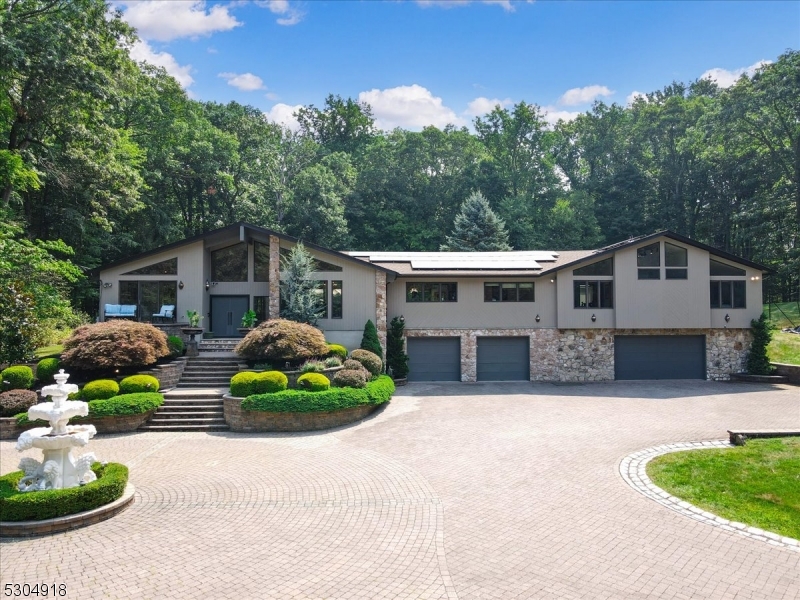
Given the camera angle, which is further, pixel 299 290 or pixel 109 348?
pixel 299 290

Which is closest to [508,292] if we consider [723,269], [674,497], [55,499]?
[723,269]

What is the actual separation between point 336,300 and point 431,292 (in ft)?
14.0

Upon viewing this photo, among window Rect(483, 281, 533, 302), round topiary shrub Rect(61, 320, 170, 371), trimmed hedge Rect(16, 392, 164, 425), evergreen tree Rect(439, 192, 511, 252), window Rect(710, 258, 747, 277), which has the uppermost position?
evergreen tree Rect(439, 192, 511, 252)

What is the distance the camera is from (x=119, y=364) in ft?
48.9

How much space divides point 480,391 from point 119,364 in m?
12.6

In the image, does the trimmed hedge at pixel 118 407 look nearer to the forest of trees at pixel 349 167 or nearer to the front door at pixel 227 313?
the front door at pixel 227 313

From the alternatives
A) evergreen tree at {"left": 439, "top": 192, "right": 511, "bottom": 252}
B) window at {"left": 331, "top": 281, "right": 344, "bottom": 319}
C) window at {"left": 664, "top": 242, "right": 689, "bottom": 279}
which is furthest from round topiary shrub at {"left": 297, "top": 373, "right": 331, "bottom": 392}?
evergreen tree at {"left": 439, "top": 192, "right": 511, "bottom": 252}

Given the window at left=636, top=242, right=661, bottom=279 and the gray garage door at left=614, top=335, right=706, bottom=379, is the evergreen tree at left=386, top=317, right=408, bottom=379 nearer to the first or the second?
the gray garage door at left=614, top=335, right=706, bottom=379

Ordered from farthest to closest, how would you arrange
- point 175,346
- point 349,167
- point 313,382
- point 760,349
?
point 349,167
point 760,349
point 175,346
point 313,382

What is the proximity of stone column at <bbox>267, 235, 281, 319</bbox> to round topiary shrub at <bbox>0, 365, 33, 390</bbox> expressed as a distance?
8149 mm

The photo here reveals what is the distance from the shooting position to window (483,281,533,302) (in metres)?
21.4

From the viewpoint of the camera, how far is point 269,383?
14.2 metres

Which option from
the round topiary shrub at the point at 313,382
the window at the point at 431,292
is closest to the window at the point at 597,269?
the window at the point at 431,292

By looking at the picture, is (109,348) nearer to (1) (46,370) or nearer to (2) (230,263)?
(1) (46,370)
